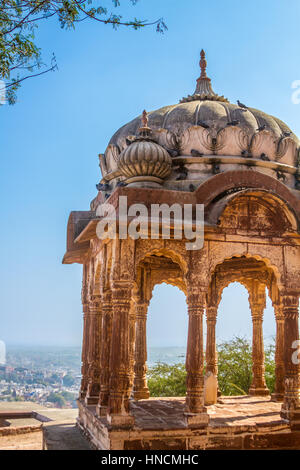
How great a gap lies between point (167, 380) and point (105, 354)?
10.4m

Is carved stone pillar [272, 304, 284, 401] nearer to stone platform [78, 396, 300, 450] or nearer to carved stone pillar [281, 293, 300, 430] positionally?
stone platform [78, 396, 300, 450]

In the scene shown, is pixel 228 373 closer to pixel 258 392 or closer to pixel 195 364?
pixel 258 392

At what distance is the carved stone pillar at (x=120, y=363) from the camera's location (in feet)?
27.2

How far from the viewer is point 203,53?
13695 mm

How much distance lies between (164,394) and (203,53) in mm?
12582

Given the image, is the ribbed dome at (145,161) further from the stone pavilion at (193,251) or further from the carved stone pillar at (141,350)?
the carved stone pillar at (141,350)

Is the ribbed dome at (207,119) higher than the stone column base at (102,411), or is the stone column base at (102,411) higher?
the ribbed dome at (207,119)

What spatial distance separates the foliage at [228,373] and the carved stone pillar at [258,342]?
3.43 metres

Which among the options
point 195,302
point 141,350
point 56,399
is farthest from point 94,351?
point 56,399

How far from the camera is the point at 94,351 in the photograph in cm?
1112

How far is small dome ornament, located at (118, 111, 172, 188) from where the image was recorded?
971 centimetres

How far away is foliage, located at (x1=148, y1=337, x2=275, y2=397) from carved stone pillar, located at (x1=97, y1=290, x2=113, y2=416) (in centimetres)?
854

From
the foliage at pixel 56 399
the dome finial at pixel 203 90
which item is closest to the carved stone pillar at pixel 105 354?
the dome finial at pixel 203 90
